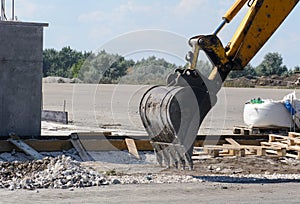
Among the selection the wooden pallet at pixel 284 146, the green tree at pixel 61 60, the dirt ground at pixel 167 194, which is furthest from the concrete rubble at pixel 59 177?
the green tree at pixel 61 60

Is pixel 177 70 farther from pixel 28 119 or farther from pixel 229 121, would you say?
pixel 229 121

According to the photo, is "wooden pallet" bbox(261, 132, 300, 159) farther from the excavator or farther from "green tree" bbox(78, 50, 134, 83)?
"green tree" bbox(78, 50, 134, 83)

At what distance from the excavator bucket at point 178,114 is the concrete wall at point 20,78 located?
4.77 metres

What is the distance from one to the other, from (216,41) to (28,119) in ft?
19.7

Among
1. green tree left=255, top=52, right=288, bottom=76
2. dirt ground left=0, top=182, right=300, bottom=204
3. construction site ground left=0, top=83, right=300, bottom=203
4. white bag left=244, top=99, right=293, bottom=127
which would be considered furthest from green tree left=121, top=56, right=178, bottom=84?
green tree left=255, top=52, right=288, bottom=76

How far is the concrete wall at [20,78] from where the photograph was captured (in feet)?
60.7

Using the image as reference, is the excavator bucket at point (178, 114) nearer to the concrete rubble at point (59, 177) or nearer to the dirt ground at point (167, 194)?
the concrete rubble at point (59, 177)

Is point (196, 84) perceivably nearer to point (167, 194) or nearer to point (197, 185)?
point (197, 185)

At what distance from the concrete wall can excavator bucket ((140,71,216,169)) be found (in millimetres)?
4772

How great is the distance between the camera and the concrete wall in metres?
18.5

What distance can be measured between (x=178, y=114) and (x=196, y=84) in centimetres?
75

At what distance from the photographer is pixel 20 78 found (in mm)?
18703

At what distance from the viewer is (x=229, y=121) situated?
3253 cm

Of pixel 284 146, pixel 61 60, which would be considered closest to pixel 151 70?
pixel 284 146
